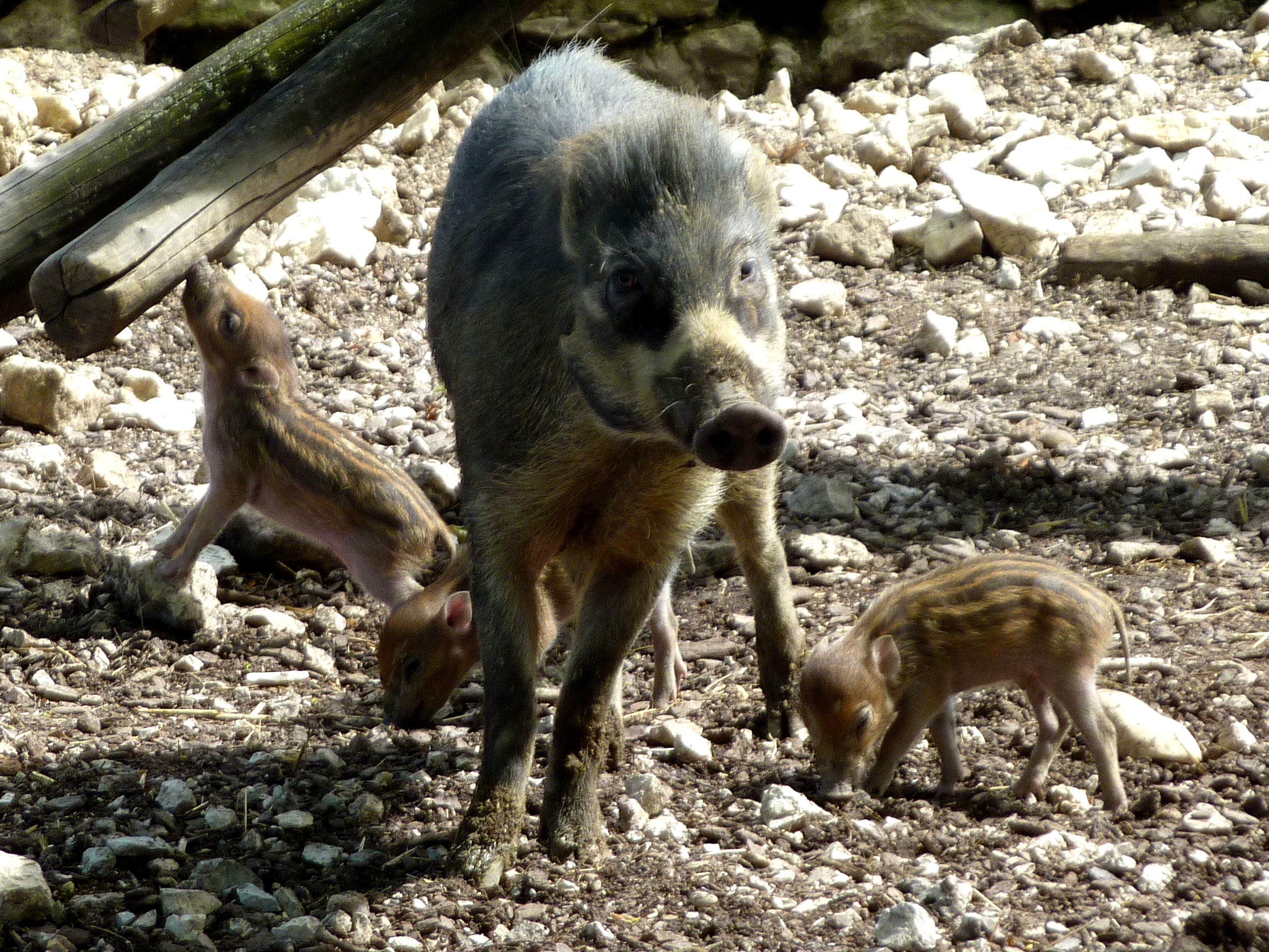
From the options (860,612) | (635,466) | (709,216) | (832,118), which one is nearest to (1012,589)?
(860,612)

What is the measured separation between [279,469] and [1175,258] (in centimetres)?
489

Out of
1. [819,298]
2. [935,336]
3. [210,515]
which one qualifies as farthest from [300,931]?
[819,298]

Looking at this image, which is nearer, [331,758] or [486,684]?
[486,684]

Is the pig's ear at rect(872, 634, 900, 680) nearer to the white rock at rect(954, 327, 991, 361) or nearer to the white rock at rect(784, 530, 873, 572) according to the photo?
the white rock at rect(784, 530, 873, 572)

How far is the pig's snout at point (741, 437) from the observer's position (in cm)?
301

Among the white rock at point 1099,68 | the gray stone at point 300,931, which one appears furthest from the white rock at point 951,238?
the gray stone at point 300,931

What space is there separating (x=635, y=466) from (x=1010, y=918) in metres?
1.50

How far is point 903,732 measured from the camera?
4.24m

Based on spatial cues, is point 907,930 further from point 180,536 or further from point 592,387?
point 180,536

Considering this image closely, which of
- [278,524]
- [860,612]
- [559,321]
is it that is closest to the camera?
[559,321]

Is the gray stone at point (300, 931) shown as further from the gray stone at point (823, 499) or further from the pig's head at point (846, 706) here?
the gray stone at point (823, 499)

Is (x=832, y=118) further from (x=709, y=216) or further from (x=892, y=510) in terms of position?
(x=709, y=216)

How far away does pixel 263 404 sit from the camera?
554 cm

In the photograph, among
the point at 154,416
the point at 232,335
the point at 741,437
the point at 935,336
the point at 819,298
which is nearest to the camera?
the point at 741,437
